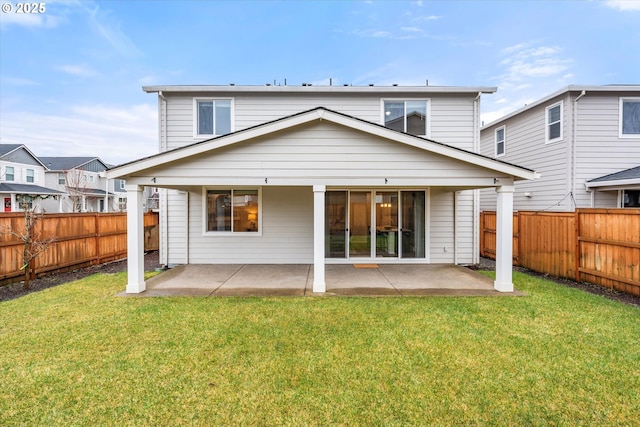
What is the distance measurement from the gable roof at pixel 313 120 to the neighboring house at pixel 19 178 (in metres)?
25.0

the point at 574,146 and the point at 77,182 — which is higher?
the point at 77,182

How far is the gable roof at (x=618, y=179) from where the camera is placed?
8.80 m

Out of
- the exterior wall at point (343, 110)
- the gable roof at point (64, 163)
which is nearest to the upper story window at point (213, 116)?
the exterior wall at point (343, 110)

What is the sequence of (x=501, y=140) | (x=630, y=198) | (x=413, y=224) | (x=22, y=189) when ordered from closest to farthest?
(x=413, y=224) < (x=630, y=198) < (x=501, y=140) < (x=22, y=189)

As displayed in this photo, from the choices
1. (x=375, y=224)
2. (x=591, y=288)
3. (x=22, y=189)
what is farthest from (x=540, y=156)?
(x=22, y=189)

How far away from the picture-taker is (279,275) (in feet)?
25.8

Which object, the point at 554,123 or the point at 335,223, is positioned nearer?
the point at 335,223

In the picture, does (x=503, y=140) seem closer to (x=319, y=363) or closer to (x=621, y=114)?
(x=621, y=114)

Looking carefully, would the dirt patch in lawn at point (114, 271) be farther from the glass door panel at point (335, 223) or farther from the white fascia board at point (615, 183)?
the glass door panel at point (335, 223)

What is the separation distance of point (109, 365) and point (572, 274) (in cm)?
944

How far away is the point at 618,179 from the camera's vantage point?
30.1 ft

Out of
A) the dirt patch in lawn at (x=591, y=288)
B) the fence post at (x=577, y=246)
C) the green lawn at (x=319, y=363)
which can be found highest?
the fence post at (x=577, y=246)

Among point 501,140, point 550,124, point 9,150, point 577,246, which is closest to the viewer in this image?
point 577,246

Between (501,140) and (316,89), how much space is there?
9.58 m
